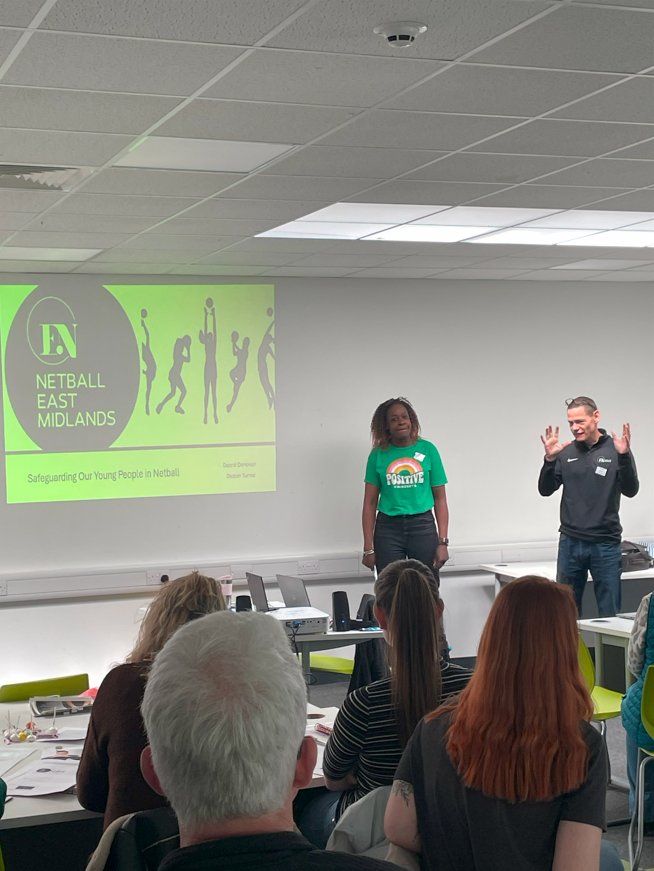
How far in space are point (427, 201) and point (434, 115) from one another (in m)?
1.36

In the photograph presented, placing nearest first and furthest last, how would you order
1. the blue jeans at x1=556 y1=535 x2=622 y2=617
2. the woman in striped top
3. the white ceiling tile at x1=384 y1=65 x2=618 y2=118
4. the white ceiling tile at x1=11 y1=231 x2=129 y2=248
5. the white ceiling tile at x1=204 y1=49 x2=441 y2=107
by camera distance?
the woman in striped top, the white ceiling tile at x1=204 y1=49 x2=441 y2=107, the white ceiling tile at x1=384 y1=65 x2=618 y2=118, the white ceiling tile at x1=11 y1=231 x2=129 y2=248, the blue jeans at x1=556 y1=535 x2=622 y2=617

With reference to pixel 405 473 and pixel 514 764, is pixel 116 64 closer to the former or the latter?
pixel 514 764

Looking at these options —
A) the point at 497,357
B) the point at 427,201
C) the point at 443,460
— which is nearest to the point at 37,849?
the point at 427,201

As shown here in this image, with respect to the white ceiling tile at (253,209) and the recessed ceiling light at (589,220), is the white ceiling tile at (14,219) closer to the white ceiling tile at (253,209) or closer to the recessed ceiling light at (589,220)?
the white ceiling tile at (253,209)

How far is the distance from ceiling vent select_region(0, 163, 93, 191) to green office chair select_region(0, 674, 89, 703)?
205 centimetres

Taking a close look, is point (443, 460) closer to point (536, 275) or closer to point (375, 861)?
point (536, 275)

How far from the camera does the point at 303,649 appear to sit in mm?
5027

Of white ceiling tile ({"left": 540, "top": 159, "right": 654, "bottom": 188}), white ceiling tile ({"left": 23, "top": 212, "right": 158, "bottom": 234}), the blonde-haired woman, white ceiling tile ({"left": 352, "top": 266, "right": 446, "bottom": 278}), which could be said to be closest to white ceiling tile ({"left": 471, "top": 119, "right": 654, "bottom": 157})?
white ceiling tile ({"left": 540, "top": 159, "right": 654, "bottom": 188})

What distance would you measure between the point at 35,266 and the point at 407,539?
3.03 meters

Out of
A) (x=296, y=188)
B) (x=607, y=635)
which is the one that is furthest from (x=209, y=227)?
(x=607, y=635)

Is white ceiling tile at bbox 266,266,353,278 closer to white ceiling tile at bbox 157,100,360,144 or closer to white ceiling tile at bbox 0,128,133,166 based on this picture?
white ceiling tile at bbox 0,128,133,166

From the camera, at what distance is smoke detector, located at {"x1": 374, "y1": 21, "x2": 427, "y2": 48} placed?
2414 millimetres

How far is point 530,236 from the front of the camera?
18.6 ft

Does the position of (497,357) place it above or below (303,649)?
above
